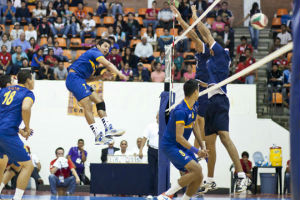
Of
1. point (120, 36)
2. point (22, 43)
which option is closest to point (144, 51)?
point (120, 36)

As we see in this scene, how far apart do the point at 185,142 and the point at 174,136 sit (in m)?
0.44

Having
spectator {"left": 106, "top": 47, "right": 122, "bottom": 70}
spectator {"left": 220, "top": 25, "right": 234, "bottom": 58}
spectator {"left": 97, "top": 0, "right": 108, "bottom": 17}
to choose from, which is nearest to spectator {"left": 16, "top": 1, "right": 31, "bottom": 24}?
spectator {"left": 97, "top": 0, "right": 108, "bottom": 17}

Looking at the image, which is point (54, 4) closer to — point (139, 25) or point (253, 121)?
point (139, 25)

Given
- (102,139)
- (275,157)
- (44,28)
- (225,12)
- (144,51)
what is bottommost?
(275,157)

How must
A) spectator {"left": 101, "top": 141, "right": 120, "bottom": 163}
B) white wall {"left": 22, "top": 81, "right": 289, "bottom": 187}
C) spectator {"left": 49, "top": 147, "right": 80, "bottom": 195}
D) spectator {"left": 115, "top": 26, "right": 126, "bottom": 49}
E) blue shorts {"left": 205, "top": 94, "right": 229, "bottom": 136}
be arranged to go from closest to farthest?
blue shorts {"left": 205, "top": 94, "right": 229, "bottom": 136} → spectator {"left": 49, "top": 147, "right": 80, "bottom": 195} → spectator {"left": 101, "top": 141, "right": 120, "bottom": 163} → white wall {"left": 22, "top": 81, "right": 289, "bottom": 187} → spectator {"left": 115, "top": 26, "right": 126, "bottom": 49}

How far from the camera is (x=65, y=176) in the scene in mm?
13320

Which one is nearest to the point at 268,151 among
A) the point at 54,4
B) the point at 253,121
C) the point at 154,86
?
the point at 253,121

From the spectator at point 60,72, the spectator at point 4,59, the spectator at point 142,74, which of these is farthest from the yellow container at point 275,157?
the spectator at point 4,59

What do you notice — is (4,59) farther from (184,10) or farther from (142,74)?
(184,10)

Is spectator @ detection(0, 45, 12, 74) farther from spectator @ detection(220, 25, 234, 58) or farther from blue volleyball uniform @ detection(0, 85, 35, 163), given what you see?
blue volleyball uniform @ detection(0, 85, 35, 163)

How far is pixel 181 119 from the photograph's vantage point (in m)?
6.71

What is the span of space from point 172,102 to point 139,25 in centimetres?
1028

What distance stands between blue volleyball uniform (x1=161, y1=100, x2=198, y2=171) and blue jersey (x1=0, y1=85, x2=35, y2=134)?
6.53 ft

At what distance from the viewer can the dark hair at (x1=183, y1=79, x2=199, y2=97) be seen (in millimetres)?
6676
